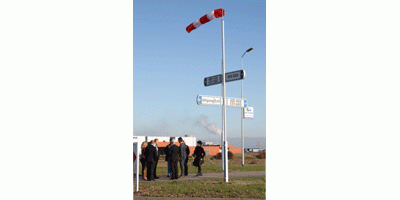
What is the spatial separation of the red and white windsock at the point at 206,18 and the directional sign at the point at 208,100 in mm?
2741

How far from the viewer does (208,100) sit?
11.2 metres

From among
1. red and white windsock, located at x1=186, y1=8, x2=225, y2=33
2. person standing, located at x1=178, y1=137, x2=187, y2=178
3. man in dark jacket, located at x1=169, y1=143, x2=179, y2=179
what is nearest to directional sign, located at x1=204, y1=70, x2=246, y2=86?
red and white windsock, located at x1=186, y1=8, x2=225, y2=33

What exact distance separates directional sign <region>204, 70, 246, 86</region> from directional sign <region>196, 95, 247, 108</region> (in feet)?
2.18

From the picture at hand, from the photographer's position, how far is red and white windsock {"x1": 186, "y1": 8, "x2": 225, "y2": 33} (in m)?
11.6

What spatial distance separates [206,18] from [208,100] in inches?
115

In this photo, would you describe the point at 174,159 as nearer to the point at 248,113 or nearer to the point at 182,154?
the point at 182,154

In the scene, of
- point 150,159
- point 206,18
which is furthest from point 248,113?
point 206,18

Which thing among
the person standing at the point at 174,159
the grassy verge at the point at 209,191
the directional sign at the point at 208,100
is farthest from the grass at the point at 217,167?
the grassy verge at the point at 209,191

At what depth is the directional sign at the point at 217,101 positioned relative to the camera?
11.0 metres

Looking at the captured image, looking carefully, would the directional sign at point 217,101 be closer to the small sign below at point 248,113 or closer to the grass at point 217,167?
the grass at point 217,167
